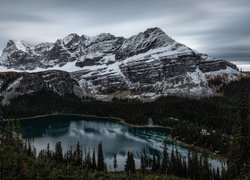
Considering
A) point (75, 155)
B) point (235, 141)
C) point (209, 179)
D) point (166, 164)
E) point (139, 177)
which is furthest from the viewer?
point (75, 155)

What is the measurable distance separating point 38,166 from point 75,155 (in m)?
39.0

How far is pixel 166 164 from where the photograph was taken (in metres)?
150

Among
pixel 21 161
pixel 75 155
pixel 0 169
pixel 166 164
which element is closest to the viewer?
pixel 0 169

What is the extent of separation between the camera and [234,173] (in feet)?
216

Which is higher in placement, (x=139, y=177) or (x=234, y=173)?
(x=234, y=173)

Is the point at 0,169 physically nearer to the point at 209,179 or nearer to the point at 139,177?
the point at 139,177

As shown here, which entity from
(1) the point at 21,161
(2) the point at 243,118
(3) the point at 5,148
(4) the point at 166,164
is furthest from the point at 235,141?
(3) the point at 5,148

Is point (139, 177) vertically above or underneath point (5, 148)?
underneath

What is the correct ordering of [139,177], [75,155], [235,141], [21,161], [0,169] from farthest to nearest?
1. [75,155]
2. [139,177]
3. [21,161]
4. [0,169]
5. [235,141]

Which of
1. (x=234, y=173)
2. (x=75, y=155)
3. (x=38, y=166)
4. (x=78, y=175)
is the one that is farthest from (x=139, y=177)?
(x=234, y=173)

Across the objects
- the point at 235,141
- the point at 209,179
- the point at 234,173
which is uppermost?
the point at 235,141

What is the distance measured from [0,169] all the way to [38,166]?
53.4 feet

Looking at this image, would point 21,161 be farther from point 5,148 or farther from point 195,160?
point 195,160

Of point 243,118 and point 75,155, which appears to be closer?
point 243,118
